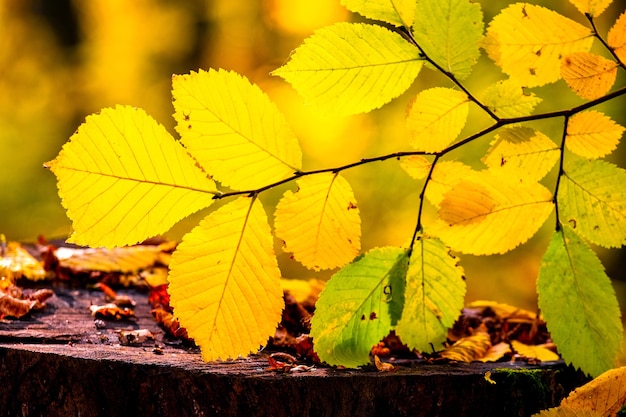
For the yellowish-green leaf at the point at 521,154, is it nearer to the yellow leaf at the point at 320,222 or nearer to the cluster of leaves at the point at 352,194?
the cluster of leaves at the point at 352,194

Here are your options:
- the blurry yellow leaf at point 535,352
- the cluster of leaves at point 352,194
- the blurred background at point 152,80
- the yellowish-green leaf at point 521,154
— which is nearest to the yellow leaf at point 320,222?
the cluster of leaves at point 352,194

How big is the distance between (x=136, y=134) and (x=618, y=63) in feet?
0.97

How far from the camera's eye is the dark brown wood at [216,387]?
1.38 ft

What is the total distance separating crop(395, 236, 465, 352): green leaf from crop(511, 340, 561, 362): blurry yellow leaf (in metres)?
0.15

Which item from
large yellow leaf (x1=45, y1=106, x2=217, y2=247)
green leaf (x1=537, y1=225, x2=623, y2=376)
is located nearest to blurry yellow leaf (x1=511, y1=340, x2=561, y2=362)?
green leaf (x1=537, y1=225, x2=623, y2=376)

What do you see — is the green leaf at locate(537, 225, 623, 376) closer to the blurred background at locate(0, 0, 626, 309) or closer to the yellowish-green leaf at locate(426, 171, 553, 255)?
the yellowish-green leaf at locate(426, 171, 553, 255)

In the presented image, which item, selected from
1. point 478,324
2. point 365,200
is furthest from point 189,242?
point 365,200

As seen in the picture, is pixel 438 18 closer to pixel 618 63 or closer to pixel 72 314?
pixel 618 63

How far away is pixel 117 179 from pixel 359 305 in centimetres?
17

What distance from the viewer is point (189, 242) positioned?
35 cm

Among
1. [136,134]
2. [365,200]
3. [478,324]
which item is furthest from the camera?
[365,200]

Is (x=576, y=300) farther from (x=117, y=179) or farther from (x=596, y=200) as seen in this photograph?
(x=117, y=179)

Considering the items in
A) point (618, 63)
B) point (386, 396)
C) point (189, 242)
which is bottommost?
point (386, 396)

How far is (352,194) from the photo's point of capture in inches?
15.3
